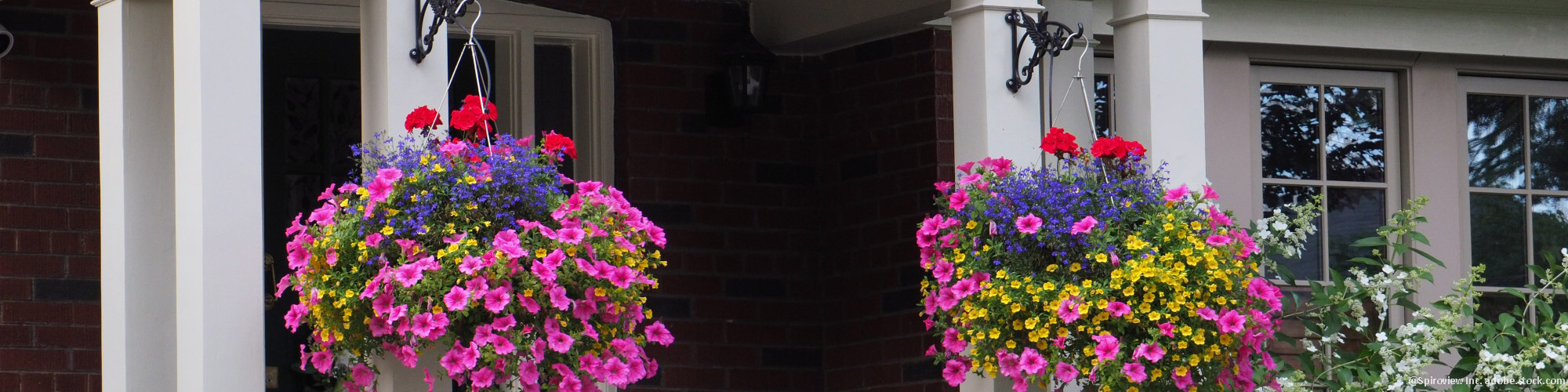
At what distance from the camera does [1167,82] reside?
176 inches

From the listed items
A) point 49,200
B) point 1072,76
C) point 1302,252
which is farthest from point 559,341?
point 1302,252

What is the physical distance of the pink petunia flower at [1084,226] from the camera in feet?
12.8

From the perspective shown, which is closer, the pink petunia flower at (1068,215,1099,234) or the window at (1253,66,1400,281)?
the pink petunia flower at (1068,215,1099,234)

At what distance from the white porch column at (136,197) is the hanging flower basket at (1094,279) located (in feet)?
5.73

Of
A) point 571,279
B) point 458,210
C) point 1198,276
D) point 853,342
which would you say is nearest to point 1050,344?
point 1198,276

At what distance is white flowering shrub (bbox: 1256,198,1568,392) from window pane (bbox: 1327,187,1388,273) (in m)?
0.48

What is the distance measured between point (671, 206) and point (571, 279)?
254 centimetres

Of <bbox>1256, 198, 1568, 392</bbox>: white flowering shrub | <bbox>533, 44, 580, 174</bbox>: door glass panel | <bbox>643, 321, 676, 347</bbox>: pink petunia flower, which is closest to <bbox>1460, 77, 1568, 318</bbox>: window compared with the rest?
→ <bbox>1256, 198, 1568, 392</bbox>: white flowering shrub

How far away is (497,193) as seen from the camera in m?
3.53

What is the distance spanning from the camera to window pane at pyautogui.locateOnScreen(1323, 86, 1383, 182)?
618 centimetres

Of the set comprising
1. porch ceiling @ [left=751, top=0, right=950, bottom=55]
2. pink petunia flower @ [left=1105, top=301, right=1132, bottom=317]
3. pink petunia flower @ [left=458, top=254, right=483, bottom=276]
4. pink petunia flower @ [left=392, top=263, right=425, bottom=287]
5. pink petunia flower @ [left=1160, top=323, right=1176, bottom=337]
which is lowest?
pink petunia flower @ [left=1160, top=323, right=1176, bottom=337]

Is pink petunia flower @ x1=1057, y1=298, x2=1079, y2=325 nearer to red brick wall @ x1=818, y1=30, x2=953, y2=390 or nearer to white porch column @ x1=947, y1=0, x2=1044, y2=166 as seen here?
white porch column @ x1=947, y1=0, x2=1044, y2=166

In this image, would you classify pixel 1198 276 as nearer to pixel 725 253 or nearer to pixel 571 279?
pixel 571 279

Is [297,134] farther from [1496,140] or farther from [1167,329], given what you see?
[1496,140]
